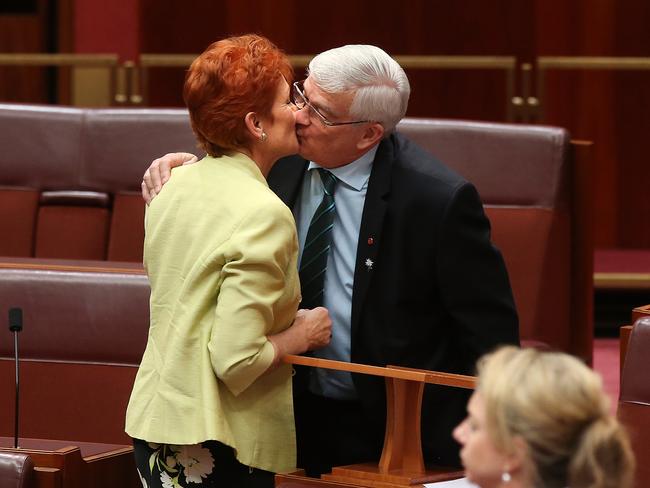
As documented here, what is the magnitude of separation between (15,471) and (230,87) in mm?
564

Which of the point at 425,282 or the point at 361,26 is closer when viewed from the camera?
the point at 425,282

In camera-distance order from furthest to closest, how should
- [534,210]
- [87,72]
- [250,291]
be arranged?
[87,72] < [534,210] < [250,291]

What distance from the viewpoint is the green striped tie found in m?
1.71

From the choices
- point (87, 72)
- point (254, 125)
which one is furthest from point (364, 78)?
point (87, 72)

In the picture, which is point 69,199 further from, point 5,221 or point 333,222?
point 333,222

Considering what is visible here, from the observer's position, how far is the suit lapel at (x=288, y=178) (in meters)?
1.76

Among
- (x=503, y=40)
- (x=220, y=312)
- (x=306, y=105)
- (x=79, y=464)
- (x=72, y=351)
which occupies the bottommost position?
(x=79, y=464)

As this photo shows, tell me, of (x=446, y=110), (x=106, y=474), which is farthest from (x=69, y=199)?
(x=446, y=110)

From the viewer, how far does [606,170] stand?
12.7ft

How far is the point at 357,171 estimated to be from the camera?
1.73m

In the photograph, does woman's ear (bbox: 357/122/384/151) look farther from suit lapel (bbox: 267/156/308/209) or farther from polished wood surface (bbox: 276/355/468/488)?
polished wood surface (bbox: 276/355/468/488)

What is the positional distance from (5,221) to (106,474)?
0.89 m

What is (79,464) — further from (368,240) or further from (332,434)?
(368,240)

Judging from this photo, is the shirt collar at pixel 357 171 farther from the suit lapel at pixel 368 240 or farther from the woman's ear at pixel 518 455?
the woman's ear at pixel 518 455
